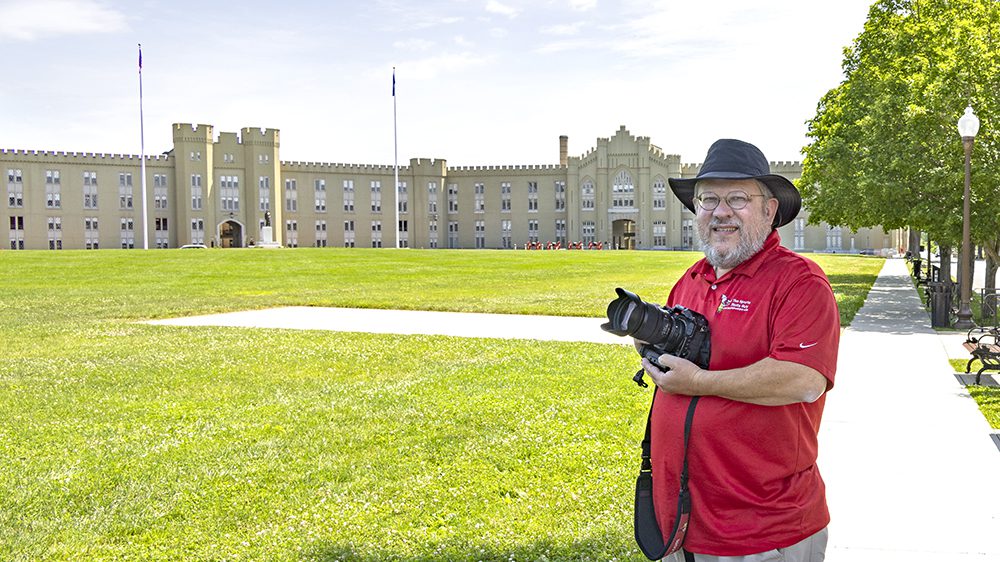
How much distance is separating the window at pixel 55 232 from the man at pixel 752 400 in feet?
322

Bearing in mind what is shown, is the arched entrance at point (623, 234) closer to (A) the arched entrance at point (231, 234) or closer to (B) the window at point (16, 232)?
(A) the arched entrance at point (231, 234)

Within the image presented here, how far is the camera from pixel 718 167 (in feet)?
9.67

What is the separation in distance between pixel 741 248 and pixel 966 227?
15.6 m

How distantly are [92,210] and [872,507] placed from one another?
9610 centimetres

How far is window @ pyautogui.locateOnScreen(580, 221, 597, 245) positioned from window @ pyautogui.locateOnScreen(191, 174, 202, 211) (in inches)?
1682

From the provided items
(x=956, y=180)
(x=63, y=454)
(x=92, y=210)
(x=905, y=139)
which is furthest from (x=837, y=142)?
(x=92, y=210)

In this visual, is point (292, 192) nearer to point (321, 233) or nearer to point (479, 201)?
point (321, 233)

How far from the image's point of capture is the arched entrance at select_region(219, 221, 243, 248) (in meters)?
94.2

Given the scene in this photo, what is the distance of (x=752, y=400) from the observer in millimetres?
2713

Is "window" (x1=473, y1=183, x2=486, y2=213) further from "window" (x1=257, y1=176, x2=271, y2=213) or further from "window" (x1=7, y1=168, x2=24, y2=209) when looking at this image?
"window" (x1=7, y1=168, x2=24, y2=209)

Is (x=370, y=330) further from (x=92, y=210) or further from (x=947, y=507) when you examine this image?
(x=92, y=210)

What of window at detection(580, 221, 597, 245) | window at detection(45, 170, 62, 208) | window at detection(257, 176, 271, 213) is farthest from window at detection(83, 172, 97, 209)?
window at detection(580, 221, 597, 245)

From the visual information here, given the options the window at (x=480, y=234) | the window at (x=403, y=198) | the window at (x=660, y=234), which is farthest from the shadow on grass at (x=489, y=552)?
the window at (x=480, y=234)

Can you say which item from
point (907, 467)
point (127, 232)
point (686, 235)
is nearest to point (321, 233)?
point (127, 232)
